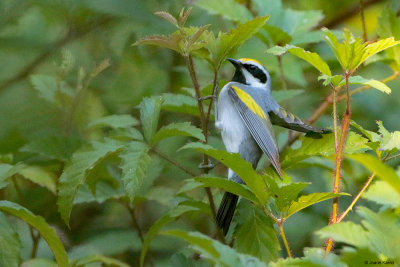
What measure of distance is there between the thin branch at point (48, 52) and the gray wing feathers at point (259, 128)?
60.2 inches

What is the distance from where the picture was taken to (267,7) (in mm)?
3307

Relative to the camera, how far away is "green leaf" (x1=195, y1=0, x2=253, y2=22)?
10.0ft

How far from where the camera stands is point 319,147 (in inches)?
92.4

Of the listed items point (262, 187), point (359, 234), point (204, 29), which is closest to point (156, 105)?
point (204, 29)

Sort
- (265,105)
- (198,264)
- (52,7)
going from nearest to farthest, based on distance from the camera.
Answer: (198,264), (265,105), (52,7)

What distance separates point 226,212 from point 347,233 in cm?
104

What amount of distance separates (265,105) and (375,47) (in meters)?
1.10

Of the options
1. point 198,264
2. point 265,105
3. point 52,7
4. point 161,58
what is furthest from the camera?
point 161,58

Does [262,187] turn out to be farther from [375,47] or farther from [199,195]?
[199,195]

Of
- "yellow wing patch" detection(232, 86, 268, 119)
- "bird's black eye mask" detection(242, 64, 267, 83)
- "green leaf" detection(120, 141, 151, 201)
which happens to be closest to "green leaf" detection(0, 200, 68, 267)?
"green leaf" detection(120, 141, 151, 201)

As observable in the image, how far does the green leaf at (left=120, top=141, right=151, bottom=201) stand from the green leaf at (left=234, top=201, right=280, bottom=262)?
1.41ft

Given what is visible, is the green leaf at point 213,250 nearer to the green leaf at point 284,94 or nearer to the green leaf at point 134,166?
the green leaf at point 134,166

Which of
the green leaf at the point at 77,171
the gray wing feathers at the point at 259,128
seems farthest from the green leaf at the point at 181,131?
the gray wing feathers at the point at 259,128

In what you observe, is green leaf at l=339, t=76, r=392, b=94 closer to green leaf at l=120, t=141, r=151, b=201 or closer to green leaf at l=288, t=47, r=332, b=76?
green leaf at l=288, t=47, r=332, b=76
